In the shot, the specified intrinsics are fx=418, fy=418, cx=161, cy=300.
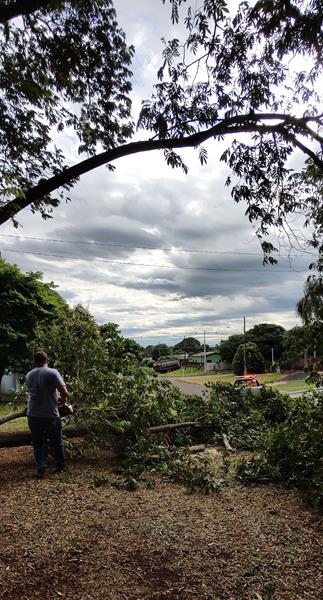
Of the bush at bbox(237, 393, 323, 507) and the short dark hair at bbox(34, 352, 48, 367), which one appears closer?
the bush at bbox(237, 393, 323, 507)

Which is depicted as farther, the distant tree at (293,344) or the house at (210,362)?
the house at (210,362)

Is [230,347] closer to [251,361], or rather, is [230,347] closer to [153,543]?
[251,361]

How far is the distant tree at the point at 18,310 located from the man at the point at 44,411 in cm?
885

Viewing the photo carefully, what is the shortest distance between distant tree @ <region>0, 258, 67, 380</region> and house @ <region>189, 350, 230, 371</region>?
48.2 metres

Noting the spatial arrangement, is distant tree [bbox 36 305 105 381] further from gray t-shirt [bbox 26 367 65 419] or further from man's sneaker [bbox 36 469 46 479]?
man's sneaker [bbox 36 469 46 479]

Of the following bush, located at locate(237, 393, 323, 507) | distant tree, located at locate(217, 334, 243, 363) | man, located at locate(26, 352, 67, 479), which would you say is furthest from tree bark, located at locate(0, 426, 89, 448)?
distant tree, located at locate(217, 334, 243, 363)

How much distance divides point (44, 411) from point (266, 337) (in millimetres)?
51329

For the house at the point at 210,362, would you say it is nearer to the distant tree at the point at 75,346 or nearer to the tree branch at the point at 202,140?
the distant tree at the point at 75,346

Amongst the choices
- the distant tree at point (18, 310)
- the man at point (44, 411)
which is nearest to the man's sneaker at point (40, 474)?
the man at point (44, 411)

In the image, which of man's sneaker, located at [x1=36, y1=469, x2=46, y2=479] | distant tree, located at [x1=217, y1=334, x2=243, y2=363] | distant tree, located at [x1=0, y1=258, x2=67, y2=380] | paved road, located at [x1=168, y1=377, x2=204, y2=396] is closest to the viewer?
man's sneaker, located at [x1=36, y1=469, x2=46, y2=479]

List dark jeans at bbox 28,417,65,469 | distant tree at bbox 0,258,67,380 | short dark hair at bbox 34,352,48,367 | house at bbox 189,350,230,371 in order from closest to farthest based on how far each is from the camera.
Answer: dark jeans at bbox 28,417,65,469 < short dark hair at bbox 34,352,48,367 < distant tree at bbox 0,258,67,380 < house at bbox 189,350,230,371

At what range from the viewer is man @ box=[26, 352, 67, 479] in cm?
536

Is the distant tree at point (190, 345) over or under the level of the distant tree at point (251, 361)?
over

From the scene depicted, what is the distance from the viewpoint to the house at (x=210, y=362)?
206ft
